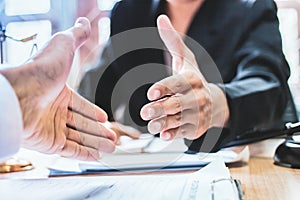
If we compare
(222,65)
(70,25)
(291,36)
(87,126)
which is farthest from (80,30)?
(291,36)

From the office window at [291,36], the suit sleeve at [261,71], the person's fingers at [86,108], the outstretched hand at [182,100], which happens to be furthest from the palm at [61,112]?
the office window at [291,36]

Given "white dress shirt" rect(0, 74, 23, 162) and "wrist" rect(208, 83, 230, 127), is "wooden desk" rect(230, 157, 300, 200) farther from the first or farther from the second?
"white dress shirt" rect(0, 74, 23, 162)

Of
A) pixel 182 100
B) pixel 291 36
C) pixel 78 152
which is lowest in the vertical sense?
pixel 78 152

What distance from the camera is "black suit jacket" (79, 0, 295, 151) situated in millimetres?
746

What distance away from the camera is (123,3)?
0.78m

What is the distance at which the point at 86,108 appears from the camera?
730 mm

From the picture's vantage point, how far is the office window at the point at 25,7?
813 mm

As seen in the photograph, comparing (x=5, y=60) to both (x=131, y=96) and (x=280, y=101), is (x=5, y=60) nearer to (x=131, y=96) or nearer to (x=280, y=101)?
(x=131, y=96)

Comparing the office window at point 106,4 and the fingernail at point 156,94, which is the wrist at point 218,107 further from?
the office window at point 106,4

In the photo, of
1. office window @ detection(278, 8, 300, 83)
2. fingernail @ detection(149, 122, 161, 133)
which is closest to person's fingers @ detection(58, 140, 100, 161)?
fingernail @ detection(149, 122, 161, 133)

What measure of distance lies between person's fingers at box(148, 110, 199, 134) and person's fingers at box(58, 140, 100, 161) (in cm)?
12

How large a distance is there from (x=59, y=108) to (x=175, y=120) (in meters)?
0.20

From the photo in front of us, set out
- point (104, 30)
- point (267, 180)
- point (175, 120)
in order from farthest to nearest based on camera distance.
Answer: point (104, 30) < point (175, 120) < point (267, 180)

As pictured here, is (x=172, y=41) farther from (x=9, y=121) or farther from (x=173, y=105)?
(x=9, y=121)
